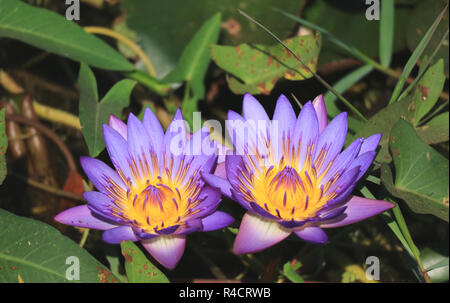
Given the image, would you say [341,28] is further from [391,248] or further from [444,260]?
Answer: [444,260]

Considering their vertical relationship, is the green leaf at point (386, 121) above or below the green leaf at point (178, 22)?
below

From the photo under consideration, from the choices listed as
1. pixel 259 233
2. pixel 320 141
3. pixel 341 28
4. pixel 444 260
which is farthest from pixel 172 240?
pixel 341 28

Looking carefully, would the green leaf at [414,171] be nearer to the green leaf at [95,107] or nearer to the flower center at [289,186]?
the flower center at [289,186]

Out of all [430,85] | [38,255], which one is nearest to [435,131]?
[430,85]

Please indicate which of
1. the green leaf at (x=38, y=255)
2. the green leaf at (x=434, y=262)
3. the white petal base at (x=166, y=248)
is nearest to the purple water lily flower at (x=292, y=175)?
the white petal base at (x=166, y=248)

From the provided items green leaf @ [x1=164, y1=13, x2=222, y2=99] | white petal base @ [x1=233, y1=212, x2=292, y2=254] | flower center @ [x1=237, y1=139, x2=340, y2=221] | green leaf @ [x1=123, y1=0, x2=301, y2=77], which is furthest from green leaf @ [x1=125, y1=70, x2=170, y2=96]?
white petal base @ [x1=233, y1=212, x2=292, y2=254]

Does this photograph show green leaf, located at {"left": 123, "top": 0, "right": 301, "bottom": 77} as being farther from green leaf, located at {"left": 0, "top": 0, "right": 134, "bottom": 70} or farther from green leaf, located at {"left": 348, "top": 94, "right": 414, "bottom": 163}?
green leaf, located at {"left": 348, "top": 94, "right": 414, "bottom": 163}
